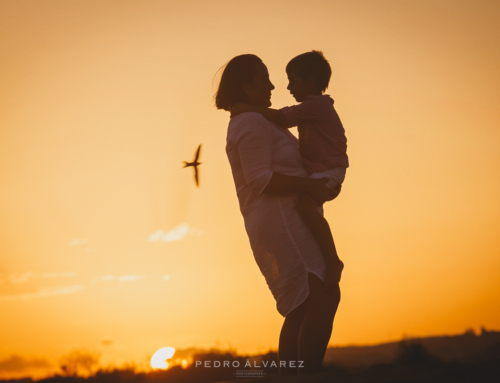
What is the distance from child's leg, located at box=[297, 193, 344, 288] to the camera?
3381mm

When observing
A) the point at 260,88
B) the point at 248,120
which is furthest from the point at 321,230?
the point at 260,88

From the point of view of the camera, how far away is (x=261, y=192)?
3297 millimetres

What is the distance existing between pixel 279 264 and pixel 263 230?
235mm

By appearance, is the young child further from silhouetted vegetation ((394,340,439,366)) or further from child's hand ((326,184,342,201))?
silhouetted vegetation ((394,340,439,366))

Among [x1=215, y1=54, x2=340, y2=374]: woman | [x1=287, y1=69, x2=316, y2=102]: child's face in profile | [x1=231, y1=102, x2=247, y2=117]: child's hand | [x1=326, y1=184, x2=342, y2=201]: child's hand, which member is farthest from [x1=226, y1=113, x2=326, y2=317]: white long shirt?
[x1=287, y1=69, x2=316, y2=102]: child's face in profile

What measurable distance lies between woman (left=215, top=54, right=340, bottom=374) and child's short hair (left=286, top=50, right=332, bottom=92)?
3.04 ft

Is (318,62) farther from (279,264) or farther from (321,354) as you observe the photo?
(321,354)

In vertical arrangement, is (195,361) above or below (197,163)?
below

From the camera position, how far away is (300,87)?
4.30 metres

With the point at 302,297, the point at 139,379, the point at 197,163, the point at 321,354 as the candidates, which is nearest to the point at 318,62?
the point at 302,297

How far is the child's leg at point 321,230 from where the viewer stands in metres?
3.38

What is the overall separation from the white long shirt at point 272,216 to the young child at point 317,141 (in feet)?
0.20

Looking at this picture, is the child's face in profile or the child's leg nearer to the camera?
the child's leg

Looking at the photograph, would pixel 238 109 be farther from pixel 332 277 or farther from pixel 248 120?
pixel 332 277
